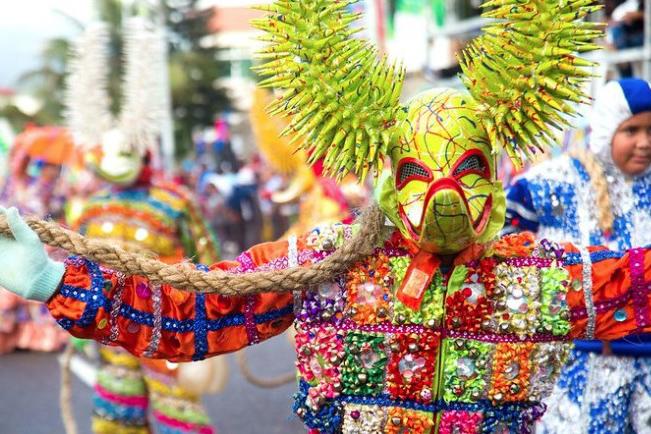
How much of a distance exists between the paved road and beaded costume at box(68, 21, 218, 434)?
86 cm

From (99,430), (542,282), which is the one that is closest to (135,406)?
(99,430)

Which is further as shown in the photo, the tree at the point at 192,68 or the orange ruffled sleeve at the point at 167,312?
the tree at the point at 192,68

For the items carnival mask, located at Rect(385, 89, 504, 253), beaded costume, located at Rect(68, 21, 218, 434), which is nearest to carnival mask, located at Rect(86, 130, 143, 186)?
beaded costume, located at Rect(68, 21, 218, 434)

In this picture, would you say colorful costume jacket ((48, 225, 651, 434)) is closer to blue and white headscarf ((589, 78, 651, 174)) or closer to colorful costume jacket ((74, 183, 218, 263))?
blue and white headscarf ((589, 78, 651, 174))

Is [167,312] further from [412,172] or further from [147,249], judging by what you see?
[147,249]

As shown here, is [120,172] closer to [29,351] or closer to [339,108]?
[339,108]

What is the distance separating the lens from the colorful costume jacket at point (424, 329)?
7.04 feet

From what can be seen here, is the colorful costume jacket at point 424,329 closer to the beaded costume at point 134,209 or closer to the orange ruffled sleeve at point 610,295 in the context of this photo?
the orange ruffled sleeve at point 610,295

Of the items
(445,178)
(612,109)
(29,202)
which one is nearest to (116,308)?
(445,178)

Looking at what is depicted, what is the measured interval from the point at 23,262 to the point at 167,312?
0.37m

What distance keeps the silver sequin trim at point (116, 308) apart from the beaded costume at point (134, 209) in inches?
59.2

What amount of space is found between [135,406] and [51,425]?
1.51 m

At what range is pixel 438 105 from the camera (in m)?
2.11

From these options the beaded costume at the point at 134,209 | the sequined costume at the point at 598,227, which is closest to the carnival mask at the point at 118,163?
the beaded costume at the point at 134,209
